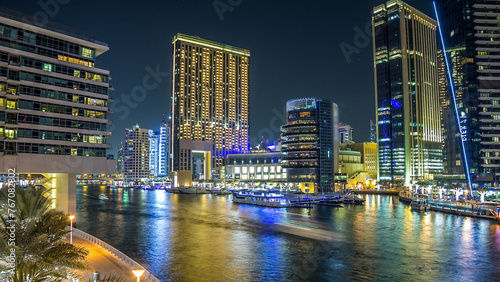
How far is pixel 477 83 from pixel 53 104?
140 meters

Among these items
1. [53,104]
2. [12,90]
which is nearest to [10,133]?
[12,90]

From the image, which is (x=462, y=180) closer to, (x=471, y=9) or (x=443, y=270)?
(x=471, y=9)

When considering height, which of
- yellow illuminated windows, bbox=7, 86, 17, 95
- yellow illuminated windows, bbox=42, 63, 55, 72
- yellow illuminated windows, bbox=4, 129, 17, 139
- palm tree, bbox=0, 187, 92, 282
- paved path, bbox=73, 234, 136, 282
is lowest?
paved path, bbox=73, 234, 136, 282

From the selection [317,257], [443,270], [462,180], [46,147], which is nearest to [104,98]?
[46,147]

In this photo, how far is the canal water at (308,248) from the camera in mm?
39781

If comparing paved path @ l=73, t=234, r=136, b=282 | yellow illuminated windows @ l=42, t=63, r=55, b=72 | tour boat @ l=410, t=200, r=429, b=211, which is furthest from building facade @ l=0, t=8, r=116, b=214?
tour boat @ l=410, t=200, r=429, b=211

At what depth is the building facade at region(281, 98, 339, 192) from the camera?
571 feet

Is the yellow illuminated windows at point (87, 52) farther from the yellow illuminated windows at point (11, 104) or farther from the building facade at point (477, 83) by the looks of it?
the building facade at point (477, 83)

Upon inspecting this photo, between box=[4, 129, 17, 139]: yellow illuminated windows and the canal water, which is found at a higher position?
box=[4, 129, 17, 139]: yellow illuminated windows

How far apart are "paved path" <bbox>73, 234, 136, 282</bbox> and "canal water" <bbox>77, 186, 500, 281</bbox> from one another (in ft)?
22.7

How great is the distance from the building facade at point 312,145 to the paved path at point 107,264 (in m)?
144

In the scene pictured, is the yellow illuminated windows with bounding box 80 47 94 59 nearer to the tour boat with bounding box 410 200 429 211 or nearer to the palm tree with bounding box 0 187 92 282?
the palm tree with bounding box 0 187 92 282

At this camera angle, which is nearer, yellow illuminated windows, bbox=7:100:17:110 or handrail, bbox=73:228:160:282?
handrail, bbox=73:228:160:282

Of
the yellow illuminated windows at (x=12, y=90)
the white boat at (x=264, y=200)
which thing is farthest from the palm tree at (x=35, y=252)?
the white boat at (x=264, y=200)
